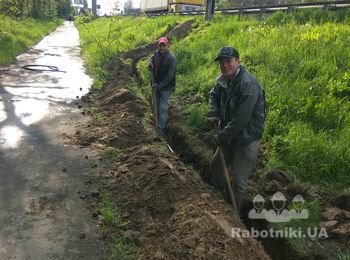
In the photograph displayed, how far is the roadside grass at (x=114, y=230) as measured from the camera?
13.3 ft

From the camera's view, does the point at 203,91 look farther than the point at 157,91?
Yes

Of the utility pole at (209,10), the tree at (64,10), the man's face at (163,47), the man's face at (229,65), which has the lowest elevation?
the tree at (64,10)

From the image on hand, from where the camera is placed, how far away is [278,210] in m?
4.97

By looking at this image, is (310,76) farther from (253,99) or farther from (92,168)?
(92,168)

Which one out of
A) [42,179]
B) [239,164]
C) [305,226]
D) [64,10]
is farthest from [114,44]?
[64,10]

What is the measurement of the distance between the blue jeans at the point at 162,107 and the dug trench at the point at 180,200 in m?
0.23

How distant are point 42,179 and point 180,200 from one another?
7.05 ft

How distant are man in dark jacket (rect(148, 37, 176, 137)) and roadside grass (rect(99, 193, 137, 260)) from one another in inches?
126

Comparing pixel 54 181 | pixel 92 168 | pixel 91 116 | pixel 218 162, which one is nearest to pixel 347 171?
pixel 218 162

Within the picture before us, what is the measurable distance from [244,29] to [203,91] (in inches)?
247

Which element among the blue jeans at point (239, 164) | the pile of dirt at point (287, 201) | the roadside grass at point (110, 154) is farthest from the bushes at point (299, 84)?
the roadside grass at point (110, 154)

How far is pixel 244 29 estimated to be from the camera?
1444 centimetres

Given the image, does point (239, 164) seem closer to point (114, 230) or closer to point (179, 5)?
point (114, 230)

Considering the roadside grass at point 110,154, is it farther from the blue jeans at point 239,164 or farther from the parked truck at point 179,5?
the parked truck at point 179,5
